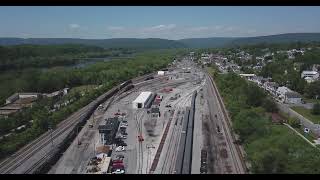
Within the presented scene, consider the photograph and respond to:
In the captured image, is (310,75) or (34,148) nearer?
(34,148)

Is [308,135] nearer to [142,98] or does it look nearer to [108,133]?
[108,133]

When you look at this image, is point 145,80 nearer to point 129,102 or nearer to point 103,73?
point 103,73

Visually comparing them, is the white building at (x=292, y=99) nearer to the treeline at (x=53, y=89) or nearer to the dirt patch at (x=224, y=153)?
the dirt patch at (x=224, y=153)

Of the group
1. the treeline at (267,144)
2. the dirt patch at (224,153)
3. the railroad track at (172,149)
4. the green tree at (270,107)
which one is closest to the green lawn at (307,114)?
the green tree at (270,107)

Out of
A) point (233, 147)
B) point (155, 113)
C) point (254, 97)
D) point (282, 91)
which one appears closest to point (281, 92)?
point (282, 91)

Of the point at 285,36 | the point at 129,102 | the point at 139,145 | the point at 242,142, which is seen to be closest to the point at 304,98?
the point at 129,102

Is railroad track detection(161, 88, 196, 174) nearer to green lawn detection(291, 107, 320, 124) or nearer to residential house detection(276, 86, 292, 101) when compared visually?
green lawn detection(291, 107, 320, 124)
